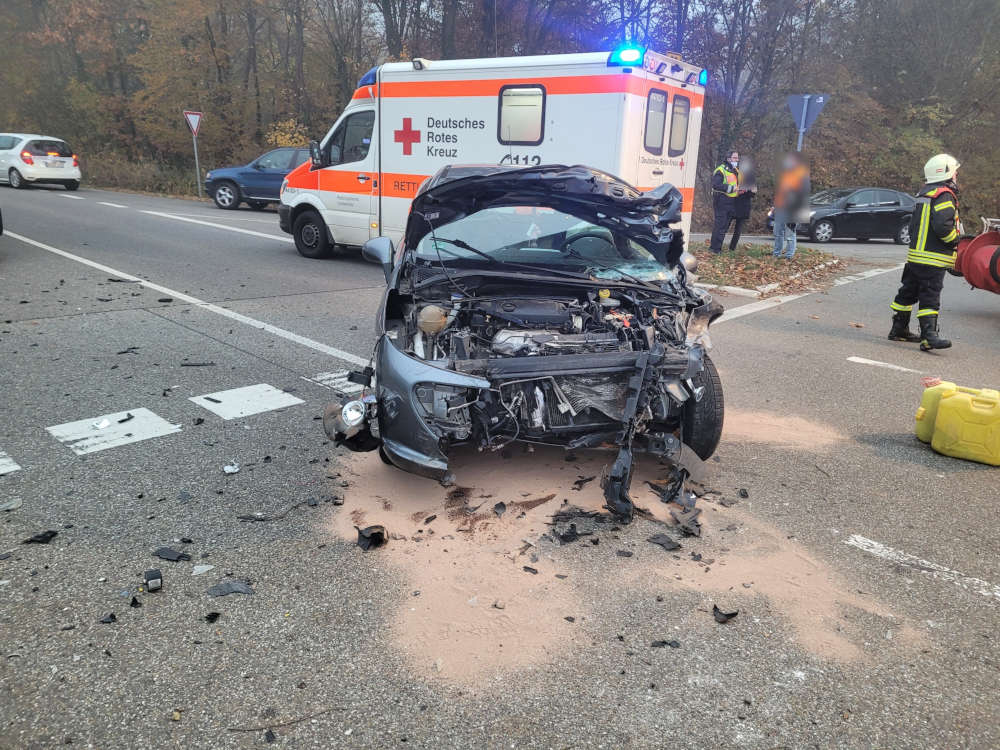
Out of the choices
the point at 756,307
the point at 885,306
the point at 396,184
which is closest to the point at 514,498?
the point at 756,307

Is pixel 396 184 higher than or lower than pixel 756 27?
lower

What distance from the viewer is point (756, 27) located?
817 inches

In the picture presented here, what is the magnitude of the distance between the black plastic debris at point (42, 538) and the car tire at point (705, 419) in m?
3.36

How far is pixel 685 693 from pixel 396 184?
9091 mm

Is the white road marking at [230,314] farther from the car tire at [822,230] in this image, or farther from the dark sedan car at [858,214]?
the car tire at [822,230]

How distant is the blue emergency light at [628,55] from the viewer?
8242 millimetres

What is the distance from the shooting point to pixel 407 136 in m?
10.1

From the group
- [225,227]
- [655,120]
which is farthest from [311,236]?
[655,120]

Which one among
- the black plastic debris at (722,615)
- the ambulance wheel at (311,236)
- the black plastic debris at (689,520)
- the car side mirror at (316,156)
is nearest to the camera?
the black plastic debris at (722,615)

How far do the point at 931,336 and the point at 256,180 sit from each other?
56.9ft

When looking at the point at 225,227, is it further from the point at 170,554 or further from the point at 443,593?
the point at 443,593

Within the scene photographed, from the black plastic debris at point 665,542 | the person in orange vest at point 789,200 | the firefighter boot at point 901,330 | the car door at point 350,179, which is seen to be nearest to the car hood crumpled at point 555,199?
the black plastic debris at point 665,542

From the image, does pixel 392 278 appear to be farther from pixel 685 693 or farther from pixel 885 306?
pixel 885 306

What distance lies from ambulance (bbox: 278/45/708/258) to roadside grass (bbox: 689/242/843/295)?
1.63 meters
